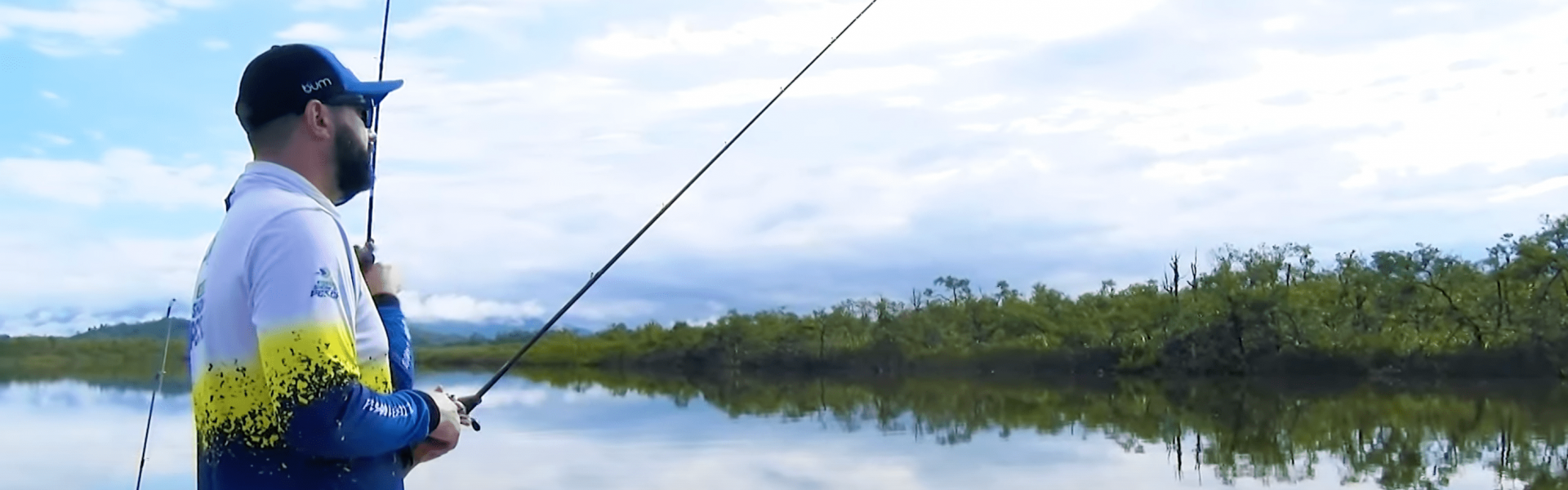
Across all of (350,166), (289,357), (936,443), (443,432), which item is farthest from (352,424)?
(936,443)

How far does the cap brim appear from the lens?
1747 mm

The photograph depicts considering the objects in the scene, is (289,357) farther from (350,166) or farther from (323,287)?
(350,166)

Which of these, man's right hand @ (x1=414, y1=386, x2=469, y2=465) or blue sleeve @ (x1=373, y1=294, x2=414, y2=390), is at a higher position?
blue sleeve @ (x1=373, y1=294, x2=414, y2=390)

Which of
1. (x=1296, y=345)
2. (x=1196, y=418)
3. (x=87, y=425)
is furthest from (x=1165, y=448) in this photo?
(x=1296, y=345)

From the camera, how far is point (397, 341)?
188 cm

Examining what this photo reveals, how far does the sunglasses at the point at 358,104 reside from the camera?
174cm

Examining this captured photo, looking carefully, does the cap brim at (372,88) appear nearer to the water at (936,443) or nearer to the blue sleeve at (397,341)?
the blue sleeve at (397,341)

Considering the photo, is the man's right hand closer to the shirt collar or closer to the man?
the man

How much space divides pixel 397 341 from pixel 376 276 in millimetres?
106

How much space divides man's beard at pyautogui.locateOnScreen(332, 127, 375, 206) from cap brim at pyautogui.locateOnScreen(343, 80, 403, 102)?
52 mm

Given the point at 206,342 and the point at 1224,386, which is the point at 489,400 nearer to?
the point at 1224,386

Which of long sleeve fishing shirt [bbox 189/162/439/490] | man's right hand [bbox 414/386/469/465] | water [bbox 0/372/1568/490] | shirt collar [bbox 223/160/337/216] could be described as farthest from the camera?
water [bbox 0/372/1568/490]

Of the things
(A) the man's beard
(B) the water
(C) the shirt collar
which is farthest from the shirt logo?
(B) the water

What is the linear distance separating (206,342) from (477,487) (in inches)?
531
